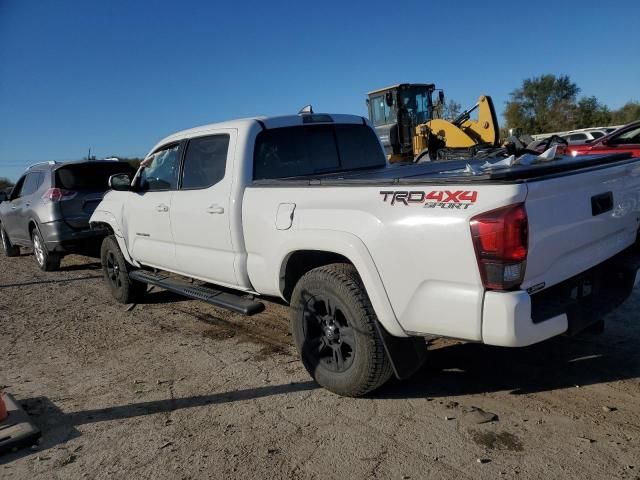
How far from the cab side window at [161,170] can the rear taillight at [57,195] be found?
3.26 metres

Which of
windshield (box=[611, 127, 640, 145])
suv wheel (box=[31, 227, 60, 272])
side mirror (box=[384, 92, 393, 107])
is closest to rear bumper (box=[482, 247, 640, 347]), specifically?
windshield (box=[611, 127, 640, 145])

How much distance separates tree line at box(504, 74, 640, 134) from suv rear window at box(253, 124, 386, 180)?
4394cm

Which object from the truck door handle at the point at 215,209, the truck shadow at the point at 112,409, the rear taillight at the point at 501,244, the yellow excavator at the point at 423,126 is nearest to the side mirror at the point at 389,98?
the yellow excavator at the point at 423,126

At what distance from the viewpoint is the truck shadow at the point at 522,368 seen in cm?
369

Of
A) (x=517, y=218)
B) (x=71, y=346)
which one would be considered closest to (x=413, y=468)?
(x=517, y=218)

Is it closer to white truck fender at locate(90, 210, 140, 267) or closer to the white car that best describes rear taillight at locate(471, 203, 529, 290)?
white truck fender at locate(90, 210, 140, 267)

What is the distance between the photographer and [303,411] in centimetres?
355

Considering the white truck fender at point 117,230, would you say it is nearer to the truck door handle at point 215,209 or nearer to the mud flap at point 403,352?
the truck door handle at point 215,209

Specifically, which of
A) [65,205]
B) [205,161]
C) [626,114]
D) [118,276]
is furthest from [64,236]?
[626,114]

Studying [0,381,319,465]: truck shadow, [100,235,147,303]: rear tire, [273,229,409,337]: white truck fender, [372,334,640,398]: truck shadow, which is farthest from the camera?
[100,235,147,303]: rear tire

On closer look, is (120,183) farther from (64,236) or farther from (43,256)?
(43,256)

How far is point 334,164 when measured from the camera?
5.07m

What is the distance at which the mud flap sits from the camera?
331 centimetres

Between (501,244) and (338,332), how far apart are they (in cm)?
141
